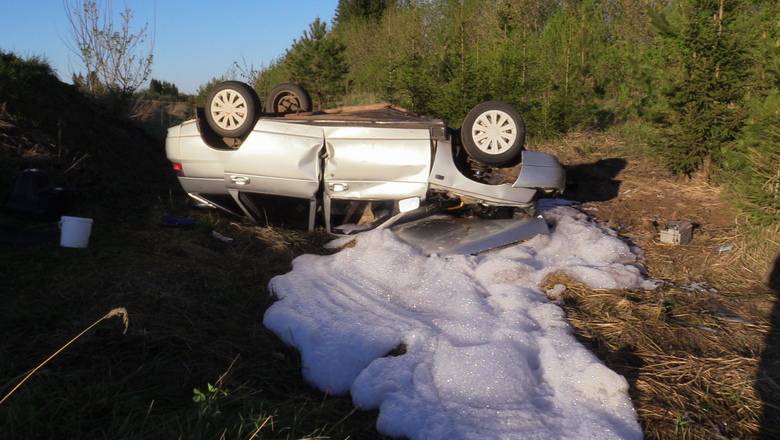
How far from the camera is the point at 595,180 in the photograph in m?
8.48

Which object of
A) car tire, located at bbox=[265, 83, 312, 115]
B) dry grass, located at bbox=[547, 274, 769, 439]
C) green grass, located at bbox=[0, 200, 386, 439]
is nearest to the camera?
green grass, located at bbox=[0, 200, 386, 439]

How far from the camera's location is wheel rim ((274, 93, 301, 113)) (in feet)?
23.4

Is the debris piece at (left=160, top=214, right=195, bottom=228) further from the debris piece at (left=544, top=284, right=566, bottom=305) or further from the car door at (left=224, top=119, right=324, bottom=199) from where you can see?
the debris piece at (left=544, top=284, right=566, bottom=305)

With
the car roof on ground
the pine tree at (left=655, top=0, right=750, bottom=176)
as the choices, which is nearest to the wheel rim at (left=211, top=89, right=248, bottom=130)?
the car roof on ground

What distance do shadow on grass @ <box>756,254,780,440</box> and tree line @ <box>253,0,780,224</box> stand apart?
1.64 metres

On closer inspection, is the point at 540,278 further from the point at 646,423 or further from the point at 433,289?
the point at 646,423

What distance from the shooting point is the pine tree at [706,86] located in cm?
742

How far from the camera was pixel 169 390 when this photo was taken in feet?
9.27

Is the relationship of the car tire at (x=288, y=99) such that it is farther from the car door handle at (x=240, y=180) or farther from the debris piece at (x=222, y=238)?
the debris piece at (x=222, y=238)

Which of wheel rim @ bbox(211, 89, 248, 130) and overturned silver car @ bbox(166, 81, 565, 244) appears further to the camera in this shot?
wheel rim @ bbox(211, 89, 248, 130)

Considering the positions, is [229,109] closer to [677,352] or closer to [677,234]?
[677,352]

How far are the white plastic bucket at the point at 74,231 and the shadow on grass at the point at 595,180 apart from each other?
526 centimetres

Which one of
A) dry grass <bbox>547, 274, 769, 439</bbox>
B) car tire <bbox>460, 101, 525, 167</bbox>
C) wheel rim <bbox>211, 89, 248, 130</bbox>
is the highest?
wheel rim <bbox>211, 89, 248, 130</bbox>

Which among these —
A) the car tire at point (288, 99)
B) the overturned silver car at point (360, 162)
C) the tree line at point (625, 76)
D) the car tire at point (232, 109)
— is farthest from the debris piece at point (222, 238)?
the tree line at point (625, 76)
